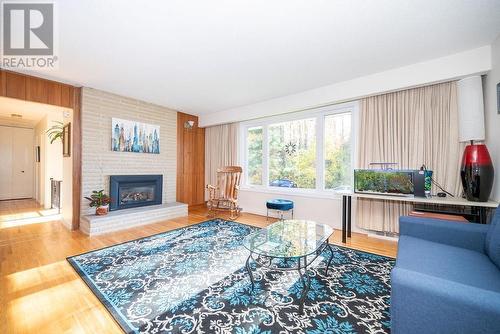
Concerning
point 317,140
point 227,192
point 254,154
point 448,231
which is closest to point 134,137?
point 227,192

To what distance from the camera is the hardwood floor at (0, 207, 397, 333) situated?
57.9 inches

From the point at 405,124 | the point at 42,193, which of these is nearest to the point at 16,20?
the point at 405,124

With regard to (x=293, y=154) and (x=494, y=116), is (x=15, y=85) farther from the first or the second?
(x=494, y=116)

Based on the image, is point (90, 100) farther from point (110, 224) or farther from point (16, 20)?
point (110, 224)

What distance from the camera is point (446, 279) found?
125 centimetres

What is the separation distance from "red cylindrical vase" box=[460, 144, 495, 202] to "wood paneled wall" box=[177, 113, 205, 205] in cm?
515

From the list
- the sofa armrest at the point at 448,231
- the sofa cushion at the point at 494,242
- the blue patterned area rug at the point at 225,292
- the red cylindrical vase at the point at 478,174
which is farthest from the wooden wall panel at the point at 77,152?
the red cylindrical vase at the point at 478,174

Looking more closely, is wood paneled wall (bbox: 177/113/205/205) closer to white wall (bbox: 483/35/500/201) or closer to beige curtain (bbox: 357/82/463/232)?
beige curtain (bbox: 357/82/463/232)

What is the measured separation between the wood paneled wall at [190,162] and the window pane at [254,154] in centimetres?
152

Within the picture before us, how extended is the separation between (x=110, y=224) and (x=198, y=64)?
295 centimetres

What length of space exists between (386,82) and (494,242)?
7.60 ft

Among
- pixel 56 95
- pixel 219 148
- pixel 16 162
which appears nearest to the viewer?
pixel 56 95

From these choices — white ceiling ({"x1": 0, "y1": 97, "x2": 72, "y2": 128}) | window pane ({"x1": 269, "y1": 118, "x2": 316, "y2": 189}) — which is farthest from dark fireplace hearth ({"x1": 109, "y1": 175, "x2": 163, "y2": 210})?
window pane ({"x1": 269, "y1": 118, "x2": 316, "y2": 189})

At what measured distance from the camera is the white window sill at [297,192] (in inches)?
150
